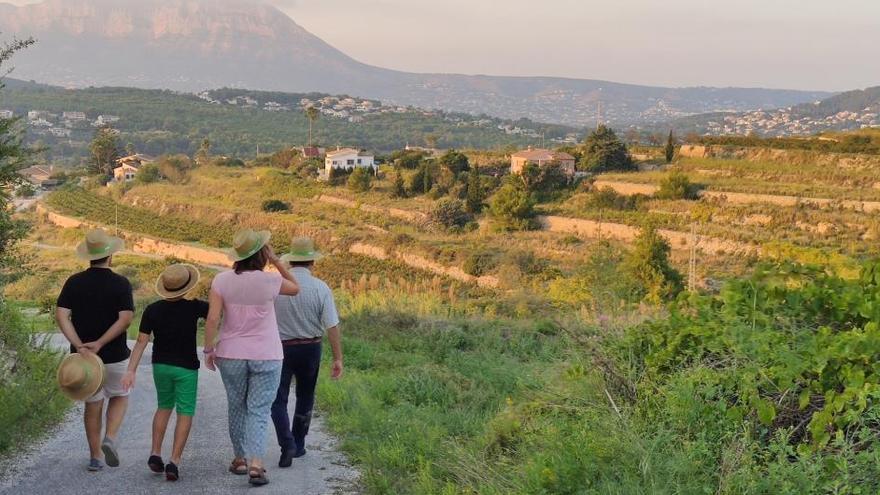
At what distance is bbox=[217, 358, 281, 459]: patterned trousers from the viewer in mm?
6016

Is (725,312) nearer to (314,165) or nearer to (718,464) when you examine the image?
(718,464)

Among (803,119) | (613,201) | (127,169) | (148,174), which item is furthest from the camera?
(803,119)

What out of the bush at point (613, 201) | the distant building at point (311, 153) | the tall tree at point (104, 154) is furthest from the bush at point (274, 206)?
the tall tree at point (104, 154)

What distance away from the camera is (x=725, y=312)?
5258 mm

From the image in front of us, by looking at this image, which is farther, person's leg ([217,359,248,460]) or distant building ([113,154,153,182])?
distant building ([113,154,153,182])

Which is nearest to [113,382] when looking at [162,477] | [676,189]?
[162,477]

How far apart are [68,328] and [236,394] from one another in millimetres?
1219

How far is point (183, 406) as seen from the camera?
20.2 ft

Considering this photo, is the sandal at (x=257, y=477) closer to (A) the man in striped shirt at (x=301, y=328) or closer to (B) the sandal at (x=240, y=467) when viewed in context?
(B) the sandal at (x=240, y=467)

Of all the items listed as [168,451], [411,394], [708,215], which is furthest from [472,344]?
[708,215]

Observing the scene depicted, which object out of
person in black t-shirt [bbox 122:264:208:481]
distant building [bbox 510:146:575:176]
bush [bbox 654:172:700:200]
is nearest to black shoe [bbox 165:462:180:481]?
person in black t-shirt [bbox 122:264:208:481]

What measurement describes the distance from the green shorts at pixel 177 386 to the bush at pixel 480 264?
110 ft

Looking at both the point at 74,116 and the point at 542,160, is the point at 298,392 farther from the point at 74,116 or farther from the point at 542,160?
the point at 74,116

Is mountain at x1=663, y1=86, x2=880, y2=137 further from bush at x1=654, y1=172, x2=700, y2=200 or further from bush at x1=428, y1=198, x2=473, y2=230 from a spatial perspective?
bush at x1=428, y1=198, x2=473, y2=230
